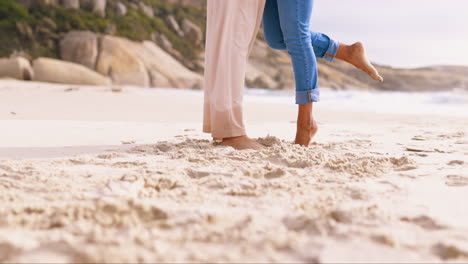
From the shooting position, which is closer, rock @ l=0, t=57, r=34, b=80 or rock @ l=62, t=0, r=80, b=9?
rock @ l=0, t=57, r=34, b=80

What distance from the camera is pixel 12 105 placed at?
3826 millimetres

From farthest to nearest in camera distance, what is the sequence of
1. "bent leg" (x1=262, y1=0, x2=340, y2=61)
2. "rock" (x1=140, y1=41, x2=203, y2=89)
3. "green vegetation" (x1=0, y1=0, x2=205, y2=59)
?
"green vegetation" (x1=0, y1=0, x2=205, y2=59), "rock" (x1=140, y1=41, x2=203, y2=89), "bent leg" (x1=262, y1=0, x2=340, y2=61)

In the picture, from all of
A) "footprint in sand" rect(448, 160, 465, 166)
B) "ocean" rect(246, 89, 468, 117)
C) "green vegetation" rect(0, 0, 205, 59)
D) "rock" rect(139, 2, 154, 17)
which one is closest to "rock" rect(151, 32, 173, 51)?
"green vegetation" rect(0, 0, 205, 59)

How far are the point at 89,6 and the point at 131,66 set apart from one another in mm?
5026

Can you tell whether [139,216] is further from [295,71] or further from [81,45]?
[81,45]

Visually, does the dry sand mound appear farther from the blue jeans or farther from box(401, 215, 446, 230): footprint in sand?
the blue jeans

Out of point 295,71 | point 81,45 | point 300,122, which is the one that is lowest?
point 300,122

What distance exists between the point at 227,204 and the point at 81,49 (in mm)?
14264

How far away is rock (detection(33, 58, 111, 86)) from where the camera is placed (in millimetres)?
11086

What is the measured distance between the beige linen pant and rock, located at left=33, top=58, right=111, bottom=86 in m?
10.1

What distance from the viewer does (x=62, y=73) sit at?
37.7ft

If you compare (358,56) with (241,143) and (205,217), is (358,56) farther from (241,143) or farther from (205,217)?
(205,217)

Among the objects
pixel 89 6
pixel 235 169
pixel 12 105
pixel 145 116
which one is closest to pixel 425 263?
pixel 235 169

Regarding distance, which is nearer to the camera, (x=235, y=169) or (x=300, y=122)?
(x=235, y=169)
